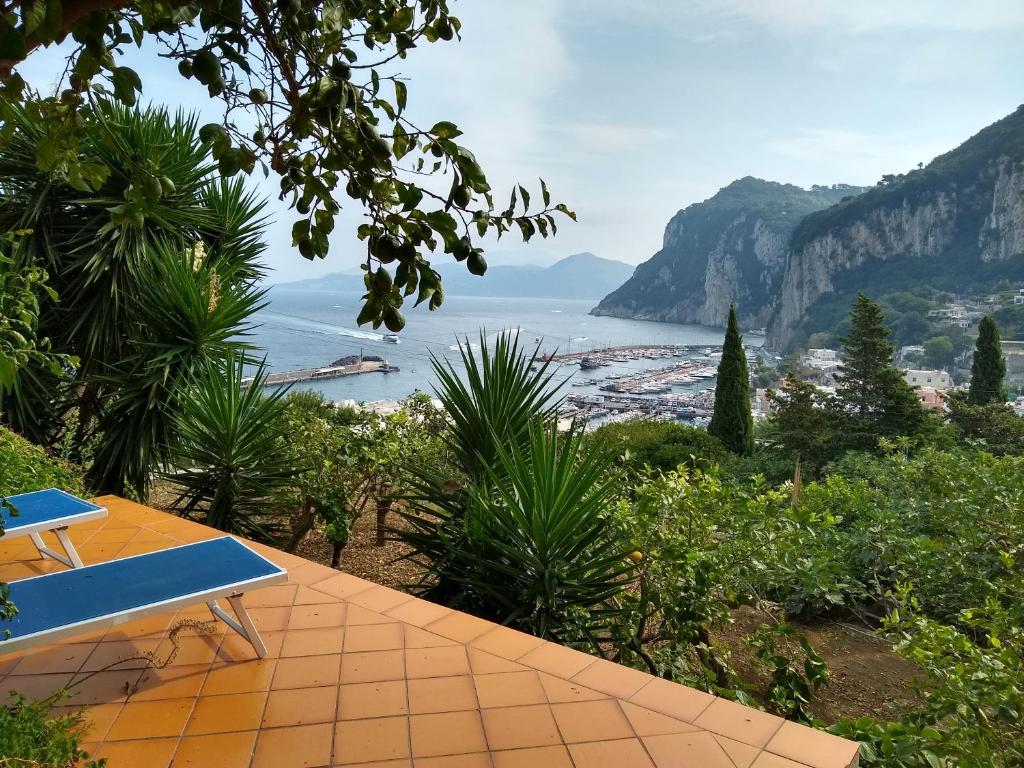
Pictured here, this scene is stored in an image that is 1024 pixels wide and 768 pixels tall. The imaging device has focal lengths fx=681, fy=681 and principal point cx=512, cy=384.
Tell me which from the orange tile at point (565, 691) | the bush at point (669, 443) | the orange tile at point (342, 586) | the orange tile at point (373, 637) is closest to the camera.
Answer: the orange tile at point (565, 691)

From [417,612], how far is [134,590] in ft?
3.35

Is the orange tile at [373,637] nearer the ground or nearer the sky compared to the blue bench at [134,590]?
nearer the ground

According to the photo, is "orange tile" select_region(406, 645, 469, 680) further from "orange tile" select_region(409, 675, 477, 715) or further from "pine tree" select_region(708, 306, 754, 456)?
"pine tree" select_region(708, 306, 754, 456)

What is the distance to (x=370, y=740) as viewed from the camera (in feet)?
6.16

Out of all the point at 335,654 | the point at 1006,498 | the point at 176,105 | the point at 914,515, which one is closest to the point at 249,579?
the point at 335,654

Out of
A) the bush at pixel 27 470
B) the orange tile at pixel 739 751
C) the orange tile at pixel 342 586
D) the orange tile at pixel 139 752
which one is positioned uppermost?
the bush at pixel 27 470

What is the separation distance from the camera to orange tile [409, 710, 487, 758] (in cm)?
183

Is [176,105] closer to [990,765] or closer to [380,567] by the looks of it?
[380,567]

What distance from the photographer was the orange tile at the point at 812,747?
1.74 m

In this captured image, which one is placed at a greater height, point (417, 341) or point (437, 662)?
point (437, 662)

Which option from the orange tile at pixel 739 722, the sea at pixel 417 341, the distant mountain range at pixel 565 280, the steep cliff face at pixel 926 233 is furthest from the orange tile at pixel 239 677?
the distant mountain range at pixel 565 280

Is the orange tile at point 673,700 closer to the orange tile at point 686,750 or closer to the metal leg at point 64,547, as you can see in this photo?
the orange tile at point 686,750

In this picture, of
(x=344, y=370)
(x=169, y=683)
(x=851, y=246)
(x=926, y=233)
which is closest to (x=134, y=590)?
(x=169, y=683)

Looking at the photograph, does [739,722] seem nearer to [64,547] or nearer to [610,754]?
[610,754]
